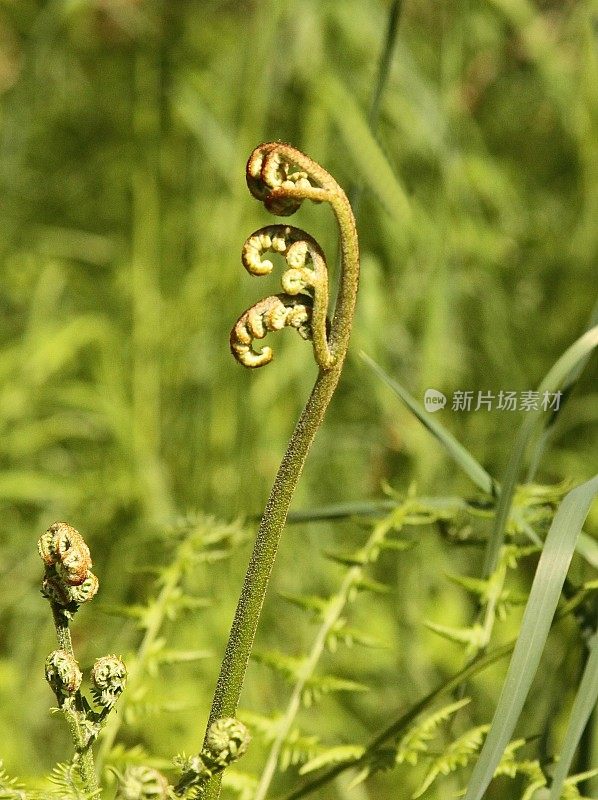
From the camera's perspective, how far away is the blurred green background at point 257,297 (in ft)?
4.46

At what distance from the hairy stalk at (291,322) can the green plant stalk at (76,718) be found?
0.08 meters

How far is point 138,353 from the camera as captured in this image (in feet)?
5.16

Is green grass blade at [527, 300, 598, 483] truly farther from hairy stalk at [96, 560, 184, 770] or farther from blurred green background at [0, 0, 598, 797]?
blurred green background at [0, 0, 598, 797]

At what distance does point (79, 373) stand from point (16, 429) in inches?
15.1

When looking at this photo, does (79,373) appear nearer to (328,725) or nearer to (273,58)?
(273,58)

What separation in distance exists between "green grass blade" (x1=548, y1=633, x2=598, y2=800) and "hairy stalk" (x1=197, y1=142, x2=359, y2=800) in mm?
182

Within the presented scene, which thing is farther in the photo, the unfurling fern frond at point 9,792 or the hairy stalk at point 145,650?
the hairy stalk at point 145,650

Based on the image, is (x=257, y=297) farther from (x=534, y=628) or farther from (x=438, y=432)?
(x=534, y=628)

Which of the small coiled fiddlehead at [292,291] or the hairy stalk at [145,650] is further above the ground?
the small coiled fiddlehead at [292,291]

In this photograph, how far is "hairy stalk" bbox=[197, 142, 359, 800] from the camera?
406 mm

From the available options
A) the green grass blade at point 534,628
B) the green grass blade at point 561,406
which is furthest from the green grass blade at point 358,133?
the green grass blade at point 534,628

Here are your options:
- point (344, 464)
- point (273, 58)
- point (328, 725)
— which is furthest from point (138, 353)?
point (328, 725)

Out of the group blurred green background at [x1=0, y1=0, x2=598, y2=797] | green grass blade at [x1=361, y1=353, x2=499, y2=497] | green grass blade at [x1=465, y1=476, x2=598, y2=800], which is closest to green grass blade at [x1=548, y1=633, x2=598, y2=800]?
green grass blade at [x1=465, y1=476, x2=598, y2=800]

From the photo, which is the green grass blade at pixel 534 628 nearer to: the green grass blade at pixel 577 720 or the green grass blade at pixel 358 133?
the green grass blade at pixel 577 720
